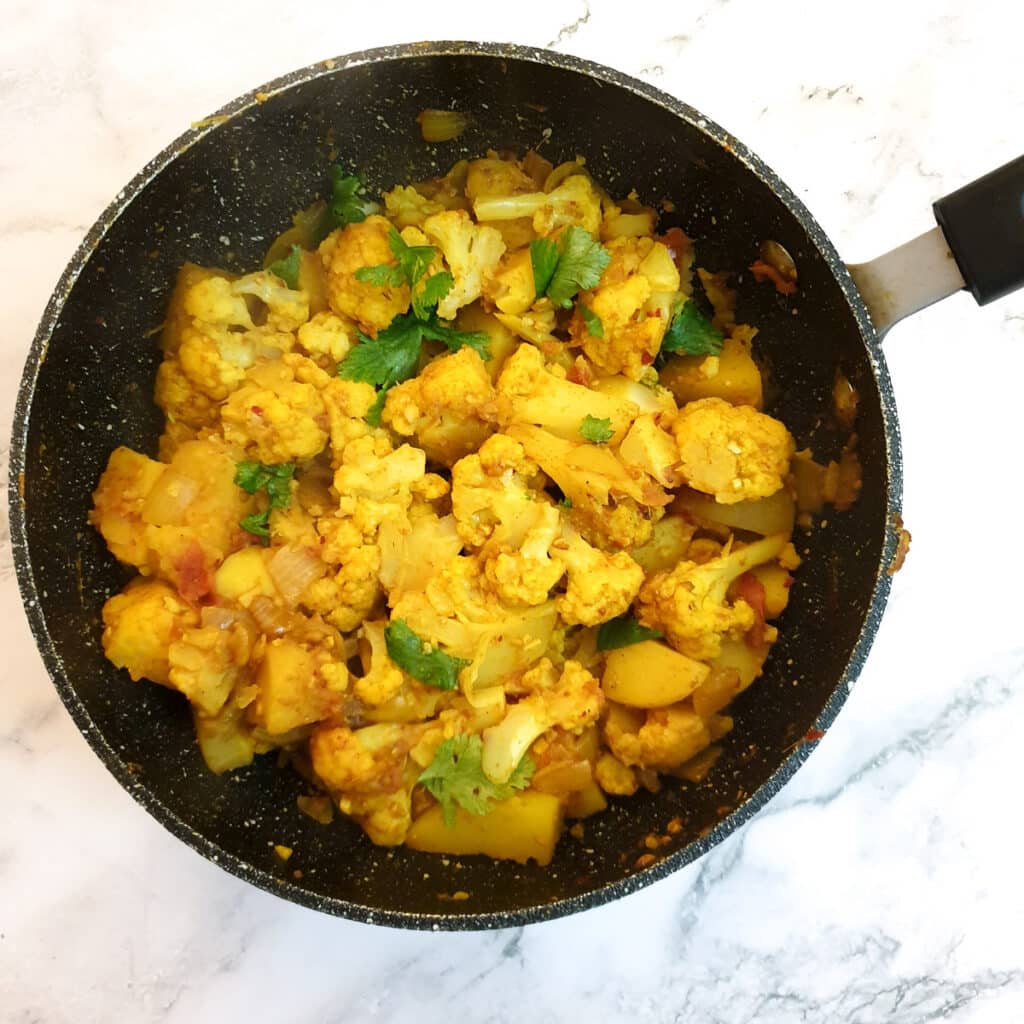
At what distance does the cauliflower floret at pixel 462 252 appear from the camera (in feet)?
6.11

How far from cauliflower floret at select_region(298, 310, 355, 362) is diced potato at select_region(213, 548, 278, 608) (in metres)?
0.43

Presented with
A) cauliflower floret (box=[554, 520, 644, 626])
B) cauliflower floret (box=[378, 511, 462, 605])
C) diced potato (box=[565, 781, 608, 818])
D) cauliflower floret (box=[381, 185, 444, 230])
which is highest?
cauliflower floret (box=[381, 185, 444, 230])

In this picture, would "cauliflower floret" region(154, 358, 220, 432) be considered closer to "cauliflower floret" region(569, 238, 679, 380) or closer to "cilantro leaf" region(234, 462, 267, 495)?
"cilantro leaf" region(234, 462, 267, 495)

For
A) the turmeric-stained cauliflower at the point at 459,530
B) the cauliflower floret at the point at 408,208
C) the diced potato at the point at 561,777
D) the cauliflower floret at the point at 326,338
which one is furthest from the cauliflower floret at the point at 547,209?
the diced potato at the point at 561,777

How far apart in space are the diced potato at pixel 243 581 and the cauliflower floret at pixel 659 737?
0.69 meters

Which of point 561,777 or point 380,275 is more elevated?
point 380,275

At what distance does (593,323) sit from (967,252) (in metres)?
0.65

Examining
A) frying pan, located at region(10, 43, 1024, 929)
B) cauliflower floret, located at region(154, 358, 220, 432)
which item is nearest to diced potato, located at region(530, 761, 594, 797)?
frying pan, located at region(10, 43, 1024, 929)

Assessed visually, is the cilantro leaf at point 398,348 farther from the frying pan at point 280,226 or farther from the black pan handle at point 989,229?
the black pan handle at point 989,229

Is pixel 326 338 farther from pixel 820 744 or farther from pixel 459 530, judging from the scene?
pixel 820 744

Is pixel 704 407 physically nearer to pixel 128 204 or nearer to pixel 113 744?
pixel 128 204

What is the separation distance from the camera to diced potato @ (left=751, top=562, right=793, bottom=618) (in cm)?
188

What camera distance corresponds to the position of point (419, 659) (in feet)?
5.77

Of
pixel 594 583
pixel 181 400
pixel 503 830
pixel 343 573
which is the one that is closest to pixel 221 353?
pixel 181 400
